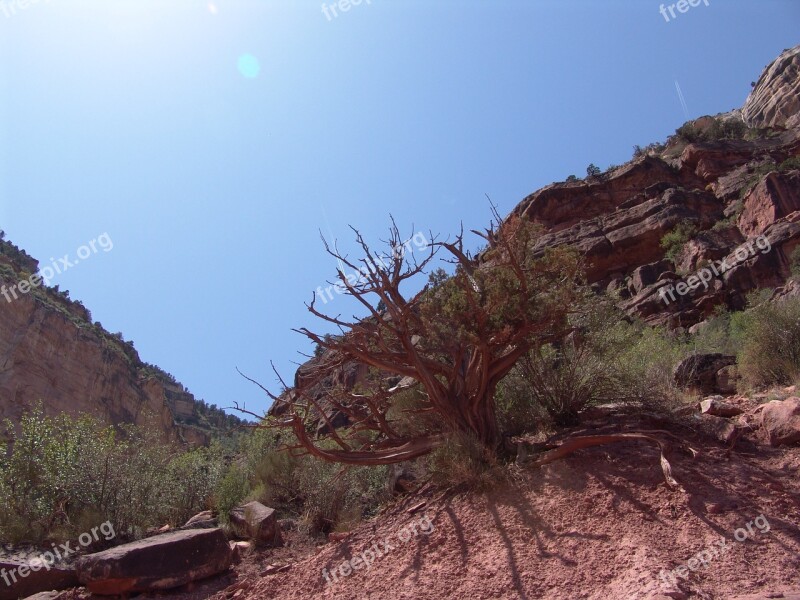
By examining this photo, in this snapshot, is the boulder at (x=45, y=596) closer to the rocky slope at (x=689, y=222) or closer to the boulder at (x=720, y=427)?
the boulder at (x=720, y=427)

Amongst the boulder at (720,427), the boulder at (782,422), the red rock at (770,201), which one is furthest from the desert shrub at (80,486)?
the red rock at (770,201)

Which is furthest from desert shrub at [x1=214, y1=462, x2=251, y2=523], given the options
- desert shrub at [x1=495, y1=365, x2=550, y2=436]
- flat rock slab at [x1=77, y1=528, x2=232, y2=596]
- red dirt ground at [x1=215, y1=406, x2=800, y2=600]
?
desert shrub at [x1=495, y1=365, x2=550, y2=436]

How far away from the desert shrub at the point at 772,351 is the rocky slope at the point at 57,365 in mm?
25062

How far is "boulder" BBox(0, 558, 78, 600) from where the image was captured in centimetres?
689

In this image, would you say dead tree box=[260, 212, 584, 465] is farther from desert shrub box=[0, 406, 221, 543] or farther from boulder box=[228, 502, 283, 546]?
desert shrub box=[0, 406, 221, 543]

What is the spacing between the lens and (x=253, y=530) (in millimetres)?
8891

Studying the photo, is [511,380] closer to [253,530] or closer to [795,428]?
[795,428]

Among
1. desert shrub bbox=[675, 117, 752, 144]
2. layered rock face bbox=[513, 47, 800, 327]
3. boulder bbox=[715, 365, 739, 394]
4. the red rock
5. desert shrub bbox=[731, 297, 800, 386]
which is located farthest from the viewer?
desert shrub bbox=[675, 117, 752, 144]

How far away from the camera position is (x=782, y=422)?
7031mm

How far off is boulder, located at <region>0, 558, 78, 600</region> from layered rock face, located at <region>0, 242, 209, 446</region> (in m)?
22.7

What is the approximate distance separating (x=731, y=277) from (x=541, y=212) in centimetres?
1519

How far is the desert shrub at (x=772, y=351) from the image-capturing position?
10.8 meters

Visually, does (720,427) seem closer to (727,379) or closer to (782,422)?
(782,422)

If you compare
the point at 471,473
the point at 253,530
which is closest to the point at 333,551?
the point at 471,473
